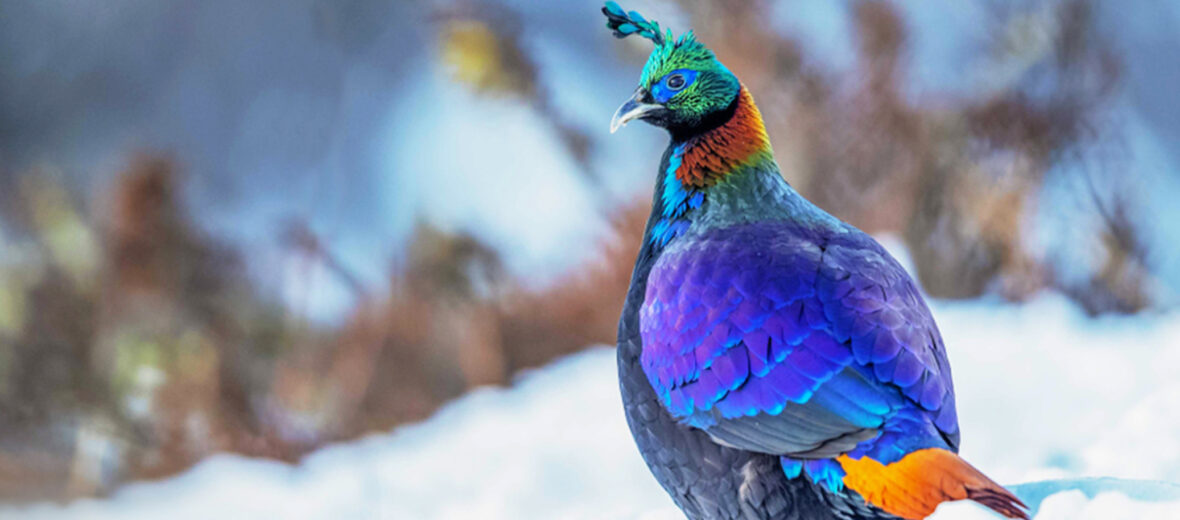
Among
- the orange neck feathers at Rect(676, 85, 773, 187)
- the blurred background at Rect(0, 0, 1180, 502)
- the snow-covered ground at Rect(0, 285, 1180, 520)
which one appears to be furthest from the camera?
the blurred background at Rect(0, 0, 1180, 502)

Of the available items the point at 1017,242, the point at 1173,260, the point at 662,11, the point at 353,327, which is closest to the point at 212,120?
the point at 353,327

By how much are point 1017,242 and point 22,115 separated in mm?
2579

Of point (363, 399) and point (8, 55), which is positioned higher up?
point (8, 55)

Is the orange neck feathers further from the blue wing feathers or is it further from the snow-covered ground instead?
the snow-covered ground

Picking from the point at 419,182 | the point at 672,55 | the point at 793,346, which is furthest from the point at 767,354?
the point at 419,182

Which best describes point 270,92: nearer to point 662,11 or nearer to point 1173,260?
point 662,11

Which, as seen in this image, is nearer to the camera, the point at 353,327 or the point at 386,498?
the point at 386,498

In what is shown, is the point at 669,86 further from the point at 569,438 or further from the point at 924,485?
the point at 569,438

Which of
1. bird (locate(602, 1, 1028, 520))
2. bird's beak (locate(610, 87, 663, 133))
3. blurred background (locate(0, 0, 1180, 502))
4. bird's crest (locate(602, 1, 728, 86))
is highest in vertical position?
blurred background (locate(0, 0, 1180, 502))

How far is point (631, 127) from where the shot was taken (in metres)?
2.43

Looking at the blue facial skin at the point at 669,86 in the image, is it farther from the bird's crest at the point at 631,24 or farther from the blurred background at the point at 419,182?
the blurred background at the point at 419,182

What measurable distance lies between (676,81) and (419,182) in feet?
4.90

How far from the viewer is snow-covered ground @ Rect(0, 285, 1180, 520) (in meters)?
1.90

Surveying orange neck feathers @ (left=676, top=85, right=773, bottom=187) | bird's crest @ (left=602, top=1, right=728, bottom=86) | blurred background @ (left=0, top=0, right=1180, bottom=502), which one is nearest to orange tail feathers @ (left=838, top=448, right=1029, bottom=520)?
orange neck feathers @ (left=676, top=85, right=773, bottom=187)
